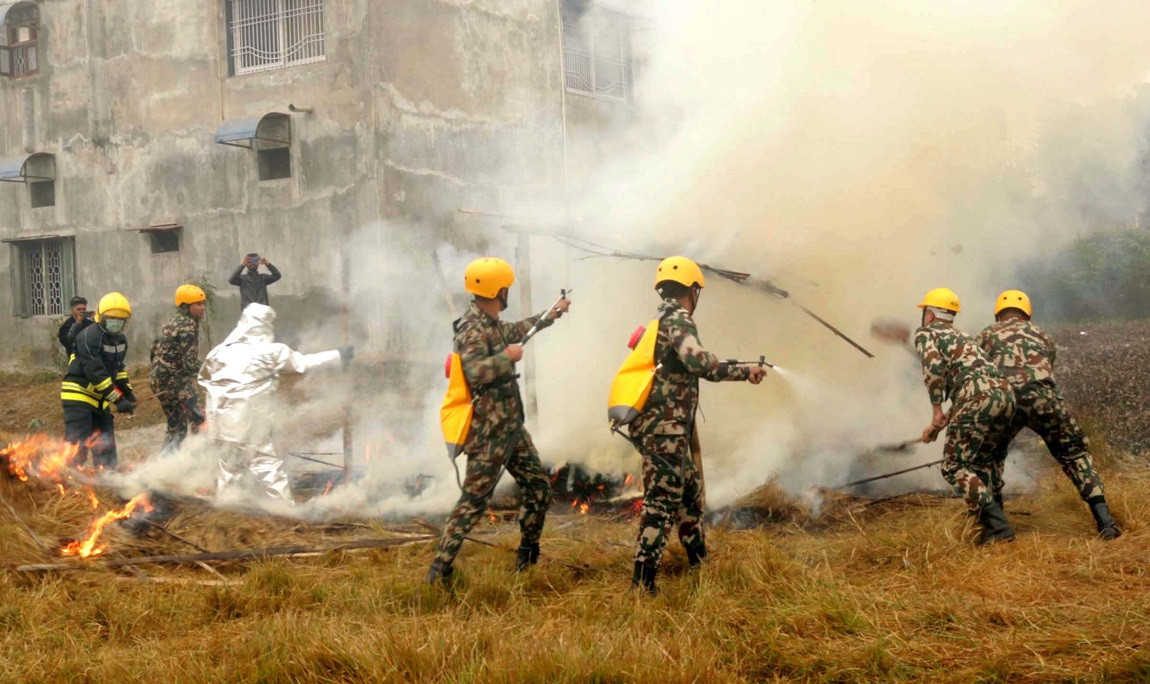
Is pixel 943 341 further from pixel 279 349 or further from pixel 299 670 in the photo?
pixel 279 349

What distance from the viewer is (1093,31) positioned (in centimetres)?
942

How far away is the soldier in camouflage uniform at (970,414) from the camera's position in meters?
6.47

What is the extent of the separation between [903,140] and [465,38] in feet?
27.1

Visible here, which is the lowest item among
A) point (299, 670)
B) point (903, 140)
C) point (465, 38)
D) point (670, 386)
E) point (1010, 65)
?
point (299, 670)

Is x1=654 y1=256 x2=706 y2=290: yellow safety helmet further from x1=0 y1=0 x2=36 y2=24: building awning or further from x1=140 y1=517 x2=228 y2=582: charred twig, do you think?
x1=0 y1=0 x2=36 y2=24: building awning

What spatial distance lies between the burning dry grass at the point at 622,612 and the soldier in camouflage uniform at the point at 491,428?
27cm

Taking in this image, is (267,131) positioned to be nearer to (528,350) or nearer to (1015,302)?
(528,350)

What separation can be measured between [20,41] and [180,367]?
457 inches

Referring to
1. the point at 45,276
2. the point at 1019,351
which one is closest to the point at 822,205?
the point at 1019,351

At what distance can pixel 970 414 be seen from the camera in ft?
21.7

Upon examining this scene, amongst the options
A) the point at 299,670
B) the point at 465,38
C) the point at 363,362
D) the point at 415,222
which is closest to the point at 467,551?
the point at 299,670

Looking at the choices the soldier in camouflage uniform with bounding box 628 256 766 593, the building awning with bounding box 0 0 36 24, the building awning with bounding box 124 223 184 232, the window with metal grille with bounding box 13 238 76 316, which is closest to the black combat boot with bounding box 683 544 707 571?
the soldier in camouflage uniform with bounding box 628 256 766 593

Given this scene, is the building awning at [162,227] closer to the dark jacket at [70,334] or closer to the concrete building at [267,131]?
the concrete building at [267,131]

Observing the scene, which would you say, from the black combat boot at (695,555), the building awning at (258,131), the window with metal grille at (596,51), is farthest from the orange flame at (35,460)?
the window with metal grille at (596,51)
